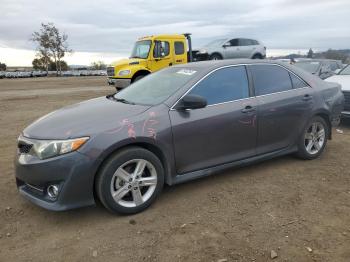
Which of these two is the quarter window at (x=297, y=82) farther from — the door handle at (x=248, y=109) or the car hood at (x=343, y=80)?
the car hood at (x=343, y=80)

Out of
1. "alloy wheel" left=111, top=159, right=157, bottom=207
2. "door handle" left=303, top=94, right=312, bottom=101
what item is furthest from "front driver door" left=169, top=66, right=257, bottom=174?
"door handle" left=303, top=94, right=312, bottom=101

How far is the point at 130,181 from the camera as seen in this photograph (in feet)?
11.7

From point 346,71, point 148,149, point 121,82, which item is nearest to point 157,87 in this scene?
point 148,149

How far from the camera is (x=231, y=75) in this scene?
4.43 metres

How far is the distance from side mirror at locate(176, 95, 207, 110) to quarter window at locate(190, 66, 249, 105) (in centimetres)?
21

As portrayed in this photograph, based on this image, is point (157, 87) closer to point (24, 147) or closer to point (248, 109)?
point (248, 109)

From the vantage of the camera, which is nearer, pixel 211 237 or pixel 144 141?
pixel 211 237

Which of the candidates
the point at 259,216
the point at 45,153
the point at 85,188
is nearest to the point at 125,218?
the point at 85,188

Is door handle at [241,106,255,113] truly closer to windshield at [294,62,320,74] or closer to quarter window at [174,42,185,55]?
windshield at [294,62,320,74]

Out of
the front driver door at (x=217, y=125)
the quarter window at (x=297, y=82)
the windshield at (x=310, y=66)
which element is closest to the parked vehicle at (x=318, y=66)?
the windshield at (x=310, y=66)

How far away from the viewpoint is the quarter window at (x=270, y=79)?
4.60m

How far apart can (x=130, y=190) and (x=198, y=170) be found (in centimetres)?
87

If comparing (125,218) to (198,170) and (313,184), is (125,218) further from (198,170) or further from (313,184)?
(313,184)

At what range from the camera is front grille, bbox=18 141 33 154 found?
3480 mm
